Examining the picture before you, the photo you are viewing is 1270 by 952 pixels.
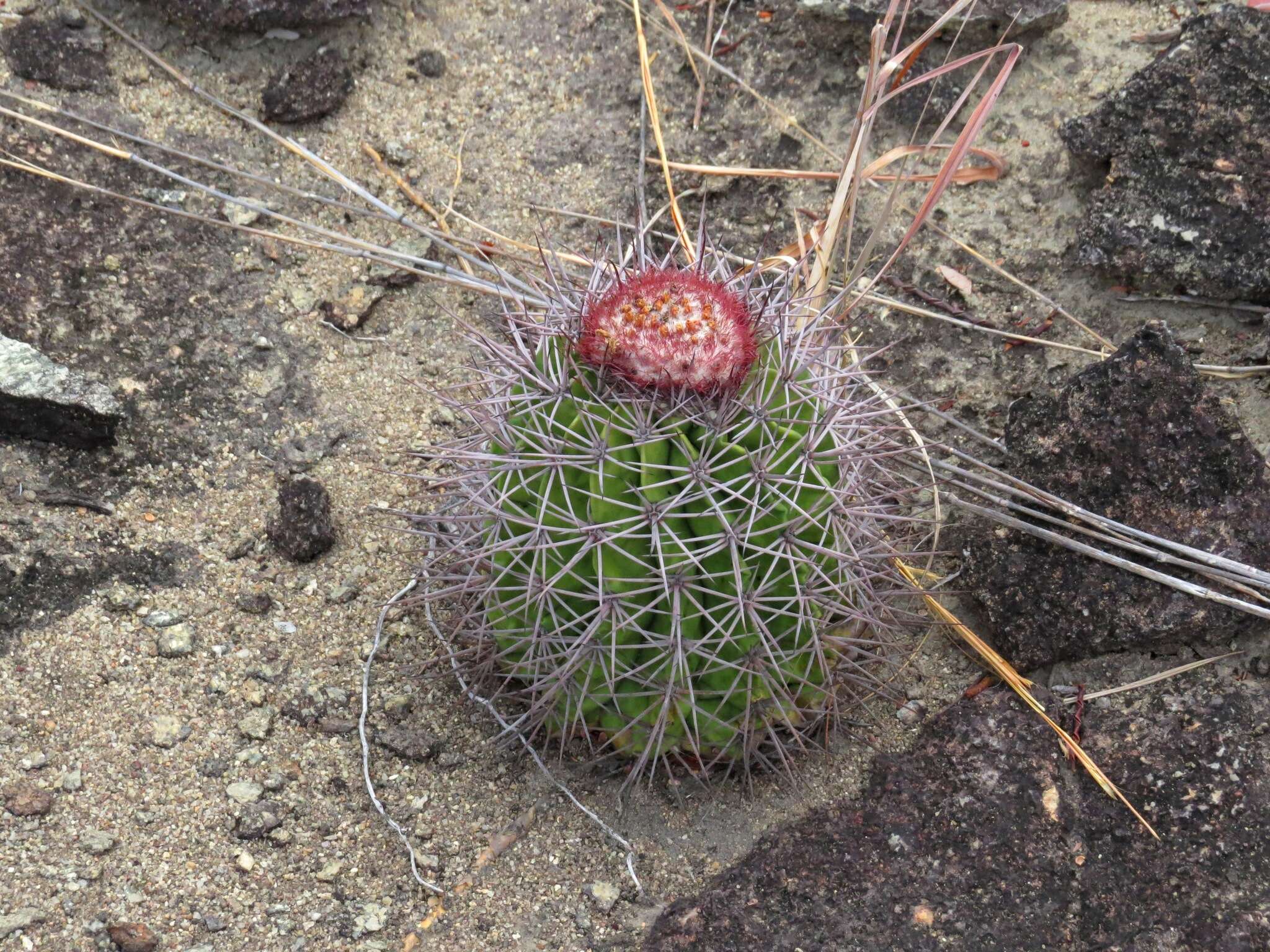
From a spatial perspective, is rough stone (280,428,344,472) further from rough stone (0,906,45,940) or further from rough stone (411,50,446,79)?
rough stone (411,50,446,79)

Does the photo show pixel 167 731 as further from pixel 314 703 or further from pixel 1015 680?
pixel 1015 680

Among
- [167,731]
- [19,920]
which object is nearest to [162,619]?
[167,731]

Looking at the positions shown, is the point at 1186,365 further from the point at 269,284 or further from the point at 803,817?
the point at 269,284

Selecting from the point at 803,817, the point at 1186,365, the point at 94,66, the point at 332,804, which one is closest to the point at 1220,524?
Answer: the point at 1186,365

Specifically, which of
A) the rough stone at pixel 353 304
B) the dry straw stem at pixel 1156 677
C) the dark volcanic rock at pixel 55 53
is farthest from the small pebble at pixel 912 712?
the dark volcanic rock at pixel 55 53

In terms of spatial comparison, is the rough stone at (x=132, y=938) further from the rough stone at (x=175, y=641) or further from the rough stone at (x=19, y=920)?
the rough stone at (x=175, y=641)

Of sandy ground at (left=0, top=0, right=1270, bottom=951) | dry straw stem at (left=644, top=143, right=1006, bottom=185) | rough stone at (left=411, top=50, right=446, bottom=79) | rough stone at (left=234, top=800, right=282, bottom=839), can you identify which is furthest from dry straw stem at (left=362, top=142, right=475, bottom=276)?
rough stone at (left=234, top=800, right=282, bottom=839)
